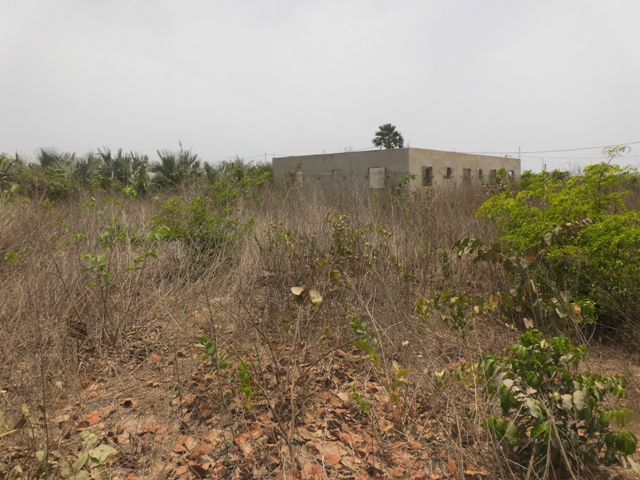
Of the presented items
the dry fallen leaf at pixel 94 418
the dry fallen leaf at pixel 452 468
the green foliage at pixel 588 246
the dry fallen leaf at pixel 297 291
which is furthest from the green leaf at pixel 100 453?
the green foliage at pixel 588 246

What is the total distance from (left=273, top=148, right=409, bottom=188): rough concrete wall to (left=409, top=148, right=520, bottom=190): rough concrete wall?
42cm

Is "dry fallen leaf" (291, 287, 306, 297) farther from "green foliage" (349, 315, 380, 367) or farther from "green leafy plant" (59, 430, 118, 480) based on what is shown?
"green leafy plant" (59, 430, 118, 480)

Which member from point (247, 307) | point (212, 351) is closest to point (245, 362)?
point (212, 351)

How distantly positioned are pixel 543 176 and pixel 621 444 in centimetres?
274

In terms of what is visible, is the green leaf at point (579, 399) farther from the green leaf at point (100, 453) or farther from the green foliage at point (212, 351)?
the green leaf at point (100, 453)

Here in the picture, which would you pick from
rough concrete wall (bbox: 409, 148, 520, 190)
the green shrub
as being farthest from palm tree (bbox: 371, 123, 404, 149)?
the green shrub

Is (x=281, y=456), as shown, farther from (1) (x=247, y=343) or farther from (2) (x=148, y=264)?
(2) (x=148, y=264)

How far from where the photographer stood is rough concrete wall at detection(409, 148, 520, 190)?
1284cm

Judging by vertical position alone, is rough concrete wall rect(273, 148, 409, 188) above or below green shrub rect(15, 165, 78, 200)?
above

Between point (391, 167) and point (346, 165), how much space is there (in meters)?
1.68

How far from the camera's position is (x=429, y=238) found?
15.5ft

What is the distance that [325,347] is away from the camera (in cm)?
286

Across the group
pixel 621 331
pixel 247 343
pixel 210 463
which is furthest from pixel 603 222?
pixel 210 463

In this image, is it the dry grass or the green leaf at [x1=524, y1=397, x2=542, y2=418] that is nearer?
the green leaf at [x1=524, y1=397, x2=542, y2=418]
